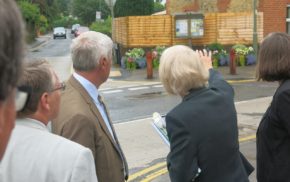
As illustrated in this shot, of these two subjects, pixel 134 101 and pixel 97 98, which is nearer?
pixel 97 98

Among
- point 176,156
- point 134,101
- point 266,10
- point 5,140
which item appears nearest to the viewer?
point 5,140

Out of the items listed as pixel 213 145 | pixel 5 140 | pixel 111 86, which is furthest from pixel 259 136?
pixel 111 86

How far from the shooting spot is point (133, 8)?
38688 mm

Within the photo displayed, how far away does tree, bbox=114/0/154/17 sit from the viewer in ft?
125

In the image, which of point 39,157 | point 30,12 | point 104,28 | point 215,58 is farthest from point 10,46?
point 30,12

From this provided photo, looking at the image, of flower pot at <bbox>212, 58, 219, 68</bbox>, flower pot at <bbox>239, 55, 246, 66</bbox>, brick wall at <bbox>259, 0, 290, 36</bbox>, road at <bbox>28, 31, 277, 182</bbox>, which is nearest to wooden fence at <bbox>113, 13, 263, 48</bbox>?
brick wall at <bbox>259, 0, 290, 36</bbox>

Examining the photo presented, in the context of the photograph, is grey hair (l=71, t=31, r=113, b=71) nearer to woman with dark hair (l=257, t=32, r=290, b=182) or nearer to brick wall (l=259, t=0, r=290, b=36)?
woman with dark hair (l=257, t=32, r=290, b=182)

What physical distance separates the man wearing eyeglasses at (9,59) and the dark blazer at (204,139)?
1.83 meters

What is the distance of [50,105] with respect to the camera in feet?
8.36

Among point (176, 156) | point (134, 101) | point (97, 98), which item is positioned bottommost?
point (134, 101)

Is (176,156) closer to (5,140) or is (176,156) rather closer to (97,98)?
(97,98)

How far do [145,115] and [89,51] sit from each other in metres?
8.79

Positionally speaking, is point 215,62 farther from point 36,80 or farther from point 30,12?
point 30,12

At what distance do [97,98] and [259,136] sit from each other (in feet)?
3.43
